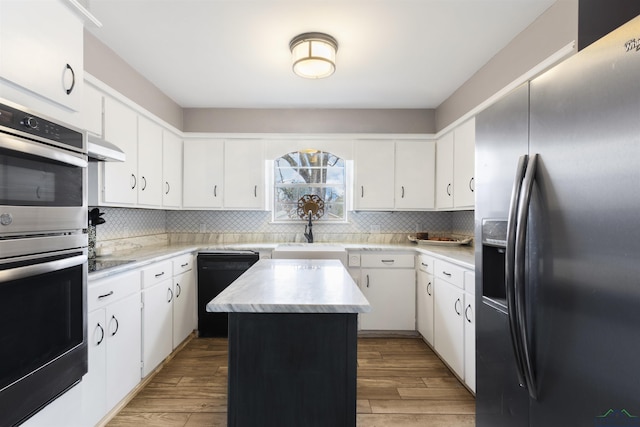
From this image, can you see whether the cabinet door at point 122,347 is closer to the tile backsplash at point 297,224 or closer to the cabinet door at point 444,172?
the tile backsplash at point 297,224

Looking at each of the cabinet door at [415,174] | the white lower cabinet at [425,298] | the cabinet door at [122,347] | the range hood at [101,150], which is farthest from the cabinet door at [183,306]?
the cabinet door at [415,174]

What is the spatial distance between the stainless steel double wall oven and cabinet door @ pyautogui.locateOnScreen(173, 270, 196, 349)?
1.58 metres

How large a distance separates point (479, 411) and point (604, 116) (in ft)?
4.47

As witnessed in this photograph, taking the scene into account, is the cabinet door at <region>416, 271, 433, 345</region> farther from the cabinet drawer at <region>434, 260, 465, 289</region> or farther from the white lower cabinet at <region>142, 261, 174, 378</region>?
the white lower cabinet at <region>142, 261, 174, 378</region>

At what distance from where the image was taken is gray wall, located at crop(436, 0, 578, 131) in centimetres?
191

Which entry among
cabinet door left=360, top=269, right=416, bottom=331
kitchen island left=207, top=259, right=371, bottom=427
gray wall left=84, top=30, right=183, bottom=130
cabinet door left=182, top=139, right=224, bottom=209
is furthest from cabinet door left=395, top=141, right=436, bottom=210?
kitchen island left=207, top=259, right=371, bottom=427

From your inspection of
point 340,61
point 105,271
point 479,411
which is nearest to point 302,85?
point 340,61

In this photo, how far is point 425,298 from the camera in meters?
3.26

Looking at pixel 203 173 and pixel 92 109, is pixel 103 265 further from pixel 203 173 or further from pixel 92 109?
pixel 203 173

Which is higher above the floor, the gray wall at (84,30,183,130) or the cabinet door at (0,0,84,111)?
the gray wall at (84,30,183,130)

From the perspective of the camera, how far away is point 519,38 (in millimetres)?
2309

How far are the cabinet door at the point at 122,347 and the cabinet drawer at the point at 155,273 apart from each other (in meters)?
0.12

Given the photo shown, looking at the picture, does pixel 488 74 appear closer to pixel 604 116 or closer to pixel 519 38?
pixel 519 38

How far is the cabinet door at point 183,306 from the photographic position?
9.83ft
